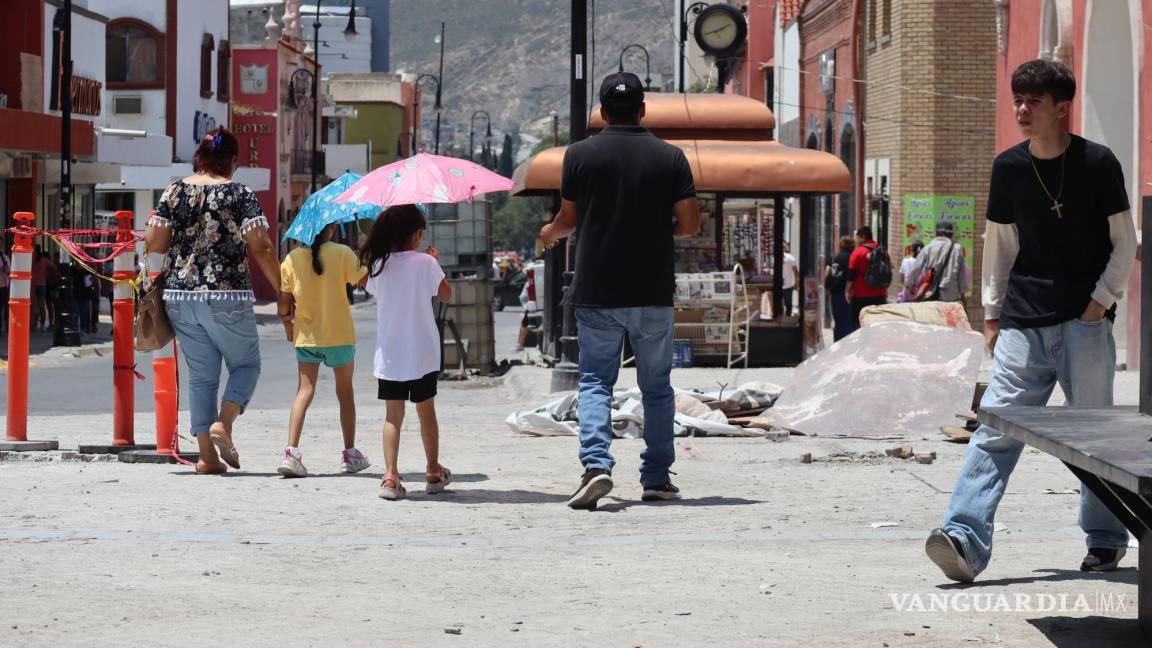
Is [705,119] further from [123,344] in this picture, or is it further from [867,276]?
[123,344]

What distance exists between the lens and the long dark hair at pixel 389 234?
9173 mm

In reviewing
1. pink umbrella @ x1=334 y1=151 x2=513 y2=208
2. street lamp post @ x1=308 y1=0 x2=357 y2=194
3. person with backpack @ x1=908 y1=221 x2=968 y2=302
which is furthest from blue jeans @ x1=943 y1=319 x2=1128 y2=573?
street lamp post @ x1=308 y1=0 x2=357 y2=194

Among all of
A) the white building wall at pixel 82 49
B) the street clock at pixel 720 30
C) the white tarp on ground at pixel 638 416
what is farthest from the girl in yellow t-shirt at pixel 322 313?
the street clock at pixel 720 30

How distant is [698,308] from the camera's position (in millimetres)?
19531

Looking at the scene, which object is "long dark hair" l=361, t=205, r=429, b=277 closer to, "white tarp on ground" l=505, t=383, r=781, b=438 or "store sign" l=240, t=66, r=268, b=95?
"white tarp on ground" l=505, t=383, r=781, b=438

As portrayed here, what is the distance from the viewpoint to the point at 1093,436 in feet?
16.4

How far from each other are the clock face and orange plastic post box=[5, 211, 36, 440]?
33126 millimetres

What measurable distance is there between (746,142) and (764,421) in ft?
27.5

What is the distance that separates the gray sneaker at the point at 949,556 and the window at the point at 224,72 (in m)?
54.7

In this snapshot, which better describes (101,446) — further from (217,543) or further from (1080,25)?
(1080,25)

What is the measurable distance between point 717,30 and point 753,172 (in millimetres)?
24679

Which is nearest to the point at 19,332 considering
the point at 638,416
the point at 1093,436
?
the point at 638,416

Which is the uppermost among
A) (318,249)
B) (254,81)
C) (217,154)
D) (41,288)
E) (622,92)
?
(254,81)

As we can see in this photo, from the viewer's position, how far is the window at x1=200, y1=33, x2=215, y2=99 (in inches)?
2218
